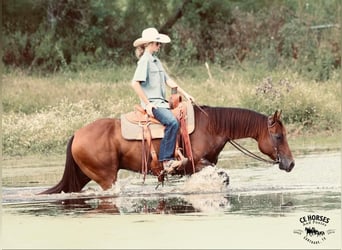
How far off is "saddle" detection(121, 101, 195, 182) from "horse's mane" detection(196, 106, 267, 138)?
282 mm

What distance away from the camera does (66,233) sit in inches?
373

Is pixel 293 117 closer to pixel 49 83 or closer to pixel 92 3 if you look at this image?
pixel 49 83

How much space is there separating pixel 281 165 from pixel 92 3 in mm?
12930

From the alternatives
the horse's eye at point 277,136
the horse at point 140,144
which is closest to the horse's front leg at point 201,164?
the horse at point 140,144

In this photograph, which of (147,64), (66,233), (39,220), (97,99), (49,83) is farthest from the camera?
(49,83)

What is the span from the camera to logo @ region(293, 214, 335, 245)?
9.16 meters

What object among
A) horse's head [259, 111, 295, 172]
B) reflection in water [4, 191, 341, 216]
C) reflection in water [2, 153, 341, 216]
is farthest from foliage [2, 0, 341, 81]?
reflection in water [4, 191, 341, 216]

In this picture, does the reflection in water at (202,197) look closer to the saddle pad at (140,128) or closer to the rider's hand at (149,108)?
the saddle pad at (140,128)

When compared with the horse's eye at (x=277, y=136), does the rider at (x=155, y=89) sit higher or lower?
higher

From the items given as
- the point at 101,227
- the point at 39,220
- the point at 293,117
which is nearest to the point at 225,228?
the point at 101,227

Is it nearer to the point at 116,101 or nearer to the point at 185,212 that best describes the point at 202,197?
the point at 185,212

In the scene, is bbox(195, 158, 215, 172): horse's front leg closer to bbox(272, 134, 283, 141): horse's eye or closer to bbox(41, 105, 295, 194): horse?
bbox(41, 105, 295, 194): horse

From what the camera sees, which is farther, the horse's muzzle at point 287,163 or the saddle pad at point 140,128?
the horse's muzzle at point 287,163

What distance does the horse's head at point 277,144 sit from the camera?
11.7 meters
